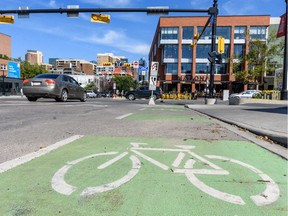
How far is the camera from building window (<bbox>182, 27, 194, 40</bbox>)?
6038 centimetres

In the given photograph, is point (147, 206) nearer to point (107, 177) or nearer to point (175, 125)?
point (107, 177)

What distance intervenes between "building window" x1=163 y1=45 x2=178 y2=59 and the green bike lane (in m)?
58.3

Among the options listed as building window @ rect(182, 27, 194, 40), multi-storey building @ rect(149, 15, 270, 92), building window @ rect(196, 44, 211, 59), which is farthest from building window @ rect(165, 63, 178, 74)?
building window @ rect(182, 27, 194, 40)

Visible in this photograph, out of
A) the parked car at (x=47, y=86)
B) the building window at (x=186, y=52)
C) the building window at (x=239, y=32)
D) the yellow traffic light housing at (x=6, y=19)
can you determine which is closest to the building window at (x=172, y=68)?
the building window at (x=186, y=52)

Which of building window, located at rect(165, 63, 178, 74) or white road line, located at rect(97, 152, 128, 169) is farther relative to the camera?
building window, located at rect(165, 63, 178, 74)

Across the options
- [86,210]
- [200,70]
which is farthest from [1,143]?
[200,70]

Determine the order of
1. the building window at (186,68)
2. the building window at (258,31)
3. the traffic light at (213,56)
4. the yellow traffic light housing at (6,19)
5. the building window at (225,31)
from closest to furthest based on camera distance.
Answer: the traffic light at (213,56), the yellow traffic light housing at (6,19), the building window at (258,31), the building window at (225,31), the building window at (186,68)

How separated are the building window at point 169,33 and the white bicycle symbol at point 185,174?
5884cm

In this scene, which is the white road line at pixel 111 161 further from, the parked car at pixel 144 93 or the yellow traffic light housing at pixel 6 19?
the parked car at pixel 144 93

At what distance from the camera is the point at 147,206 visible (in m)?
2.49

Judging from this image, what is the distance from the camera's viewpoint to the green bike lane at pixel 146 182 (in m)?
2.46


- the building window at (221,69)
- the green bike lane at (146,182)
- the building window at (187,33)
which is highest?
the building window at (187,33)

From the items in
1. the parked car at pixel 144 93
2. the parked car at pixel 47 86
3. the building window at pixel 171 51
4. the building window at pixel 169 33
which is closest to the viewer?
the parked car at pixel 47 86

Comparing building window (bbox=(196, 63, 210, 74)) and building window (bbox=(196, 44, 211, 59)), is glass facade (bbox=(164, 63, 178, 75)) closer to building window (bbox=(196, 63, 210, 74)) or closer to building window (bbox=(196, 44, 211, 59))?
building window (bbox=(196, 63, 210, 74))
